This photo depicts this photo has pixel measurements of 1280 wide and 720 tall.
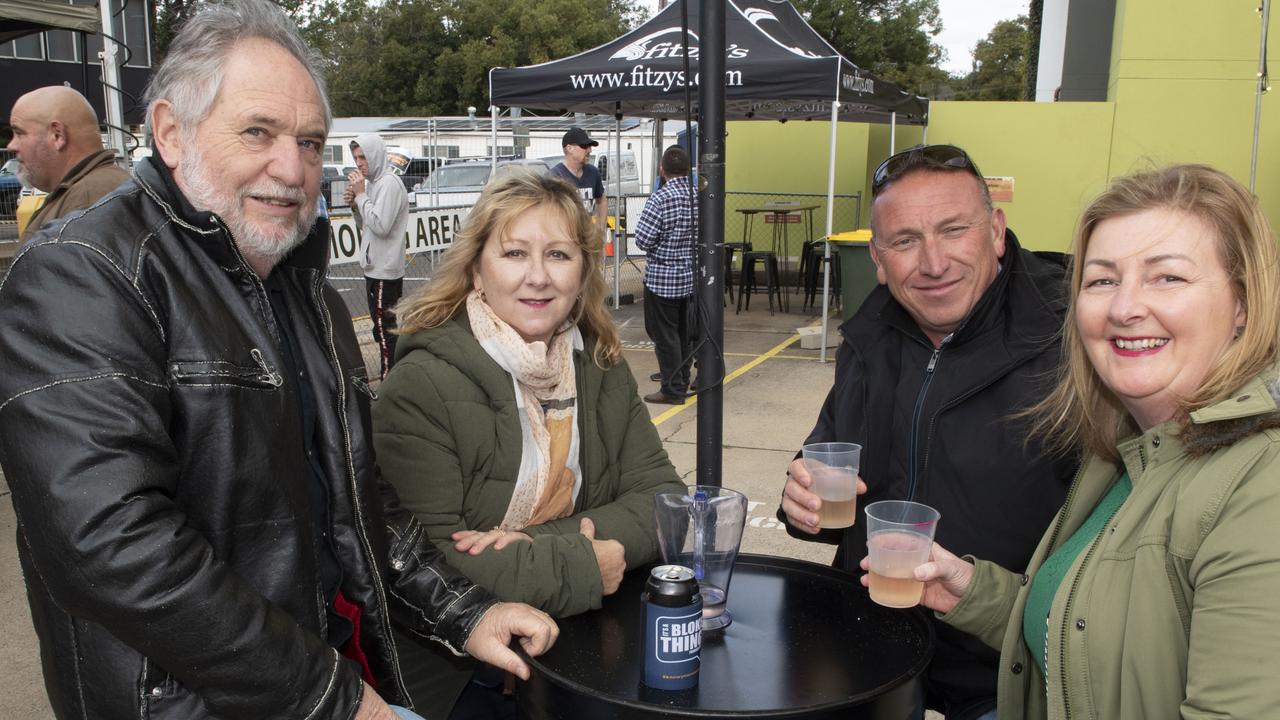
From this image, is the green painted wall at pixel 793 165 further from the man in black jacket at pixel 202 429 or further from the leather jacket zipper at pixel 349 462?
the man in black jacket at pixel 202 429

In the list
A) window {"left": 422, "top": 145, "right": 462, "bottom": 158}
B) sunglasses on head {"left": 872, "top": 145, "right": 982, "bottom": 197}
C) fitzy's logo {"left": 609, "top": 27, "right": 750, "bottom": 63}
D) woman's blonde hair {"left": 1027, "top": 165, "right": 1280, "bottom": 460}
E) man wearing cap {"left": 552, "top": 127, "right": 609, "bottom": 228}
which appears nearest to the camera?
woman's blonde hair {"left": 1027, "top": 165, "right": 1280, "bottom": 460}

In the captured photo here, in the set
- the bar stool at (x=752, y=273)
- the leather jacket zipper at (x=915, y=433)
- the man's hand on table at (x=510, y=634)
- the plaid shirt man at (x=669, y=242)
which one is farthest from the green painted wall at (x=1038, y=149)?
the man's hand on table at (x=510, y=634)

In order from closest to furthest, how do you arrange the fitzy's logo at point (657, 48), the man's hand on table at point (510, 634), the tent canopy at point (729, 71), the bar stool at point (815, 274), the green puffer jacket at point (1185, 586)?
1. the green puffer jacket at point (1185, 586)
2. the man's hand on table at point (510, 634)
3. the tent canopy at point (729, 71)
4. the fitzy's logo at point (657, 48)
5. the bar stool at point (815, 274)

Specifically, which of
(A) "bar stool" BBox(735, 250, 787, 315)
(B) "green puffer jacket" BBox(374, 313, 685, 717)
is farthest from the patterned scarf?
(A) "bar stool" BBox(735, 250, 787, 315)

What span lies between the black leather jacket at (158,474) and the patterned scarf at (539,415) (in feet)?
2.14

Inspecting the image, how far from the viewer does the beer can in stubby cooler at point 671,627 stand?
1673 mm

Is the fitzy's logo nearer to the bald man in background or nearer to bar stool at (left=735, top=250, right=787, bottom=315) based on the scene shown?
bar stool at (left=735, top=250, right=787, bottom=315)

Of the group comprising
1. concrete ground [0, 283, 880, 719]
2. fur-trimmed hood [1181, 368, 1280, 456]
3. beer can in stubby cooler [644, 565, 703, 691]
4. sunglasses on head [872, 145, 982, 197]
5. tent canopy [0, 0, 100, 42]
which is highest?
tent canopy [0, 0, 100, 42]

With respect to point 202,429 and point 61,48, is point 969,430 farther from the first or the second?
point 61,48

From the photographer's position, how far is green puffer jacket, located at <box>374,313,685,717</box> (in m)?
2.14

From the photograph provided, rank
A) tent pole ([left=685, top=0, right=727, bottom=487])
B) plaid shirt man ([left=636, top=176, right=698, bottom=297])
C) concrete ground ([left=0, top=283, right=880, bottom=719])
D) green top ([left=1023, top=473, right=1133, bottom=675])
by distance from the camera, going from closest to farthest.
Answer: green top ([left=1023, top=473, right=1133, bottom=675]), tent pole ([left=685, top=0, right=727, bottom=487]), concrete ground ([left=0, top=283, right=880, bottom=719]), plaid shirt man ([left=636, top=176, right=698, bottom=297])

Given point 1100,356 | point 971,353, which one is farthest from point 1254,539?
point 971,353

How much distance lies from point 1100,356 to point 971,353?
0.73 meters

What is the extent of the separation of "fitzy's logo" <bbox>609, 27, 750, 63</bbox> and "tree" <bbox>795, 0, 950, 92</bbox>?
A: 35032 millimetres
